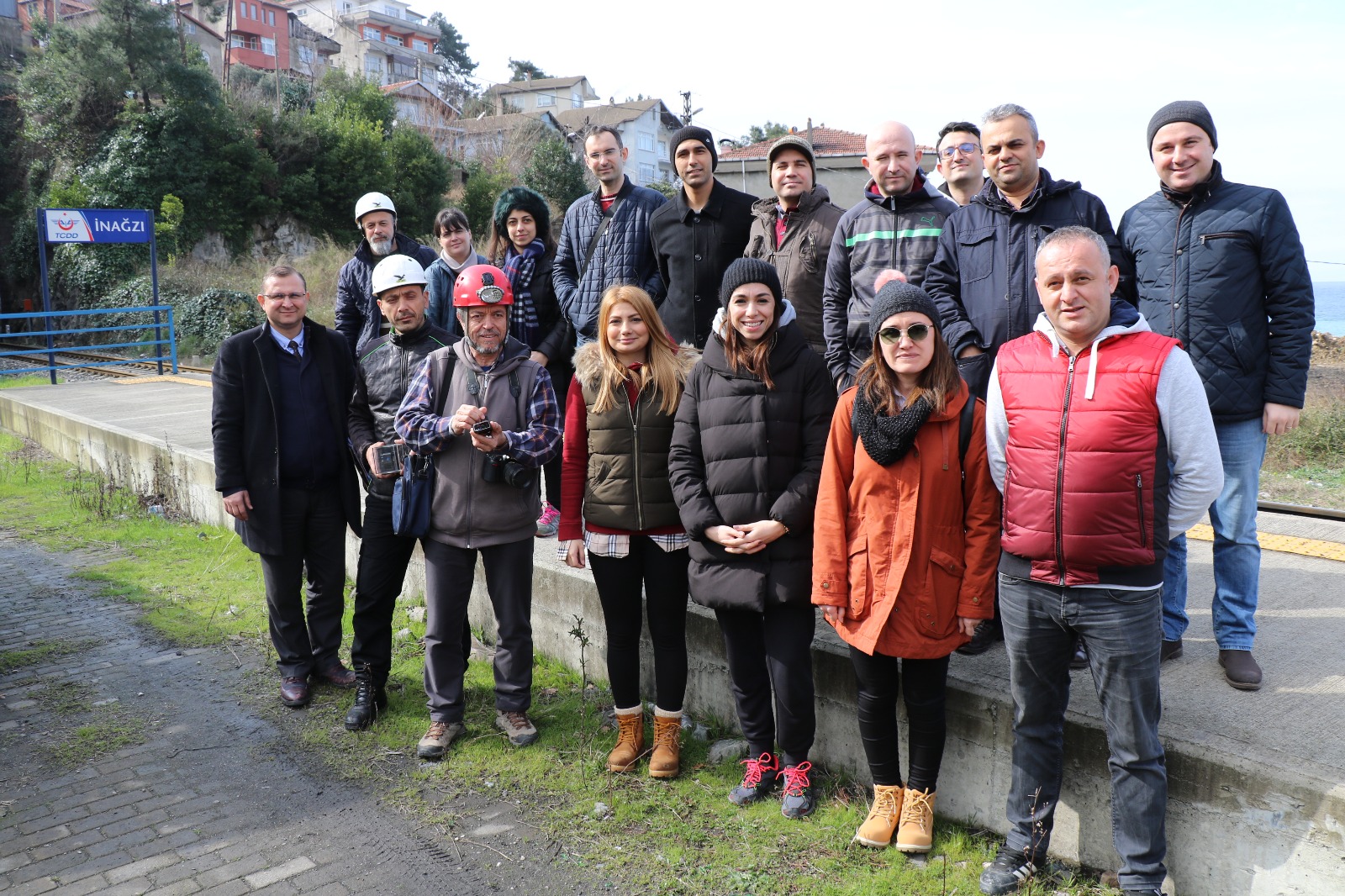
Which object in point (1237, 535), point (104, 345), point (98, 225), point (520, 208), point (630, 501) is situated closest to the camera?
point (1237, 535)

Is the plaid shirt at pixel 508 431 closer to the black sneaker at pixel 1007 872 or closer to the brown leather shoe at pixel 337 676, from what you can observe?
the brown leather shoe at pixel 337 676

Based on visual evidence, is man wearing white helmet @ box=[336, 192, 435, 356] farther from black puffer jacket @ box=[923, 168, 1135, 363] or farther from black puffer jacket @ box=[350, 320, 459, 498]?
black puffer jacket @ box=[923, 168, 1135, 363]

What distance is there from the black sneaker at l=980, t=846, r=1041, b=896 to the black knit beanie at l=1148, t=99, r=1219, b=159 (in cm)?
267

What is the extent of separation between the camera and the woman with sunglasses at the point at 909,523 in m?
3.33

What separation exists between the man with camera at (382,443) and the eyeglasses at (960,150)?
2788mm

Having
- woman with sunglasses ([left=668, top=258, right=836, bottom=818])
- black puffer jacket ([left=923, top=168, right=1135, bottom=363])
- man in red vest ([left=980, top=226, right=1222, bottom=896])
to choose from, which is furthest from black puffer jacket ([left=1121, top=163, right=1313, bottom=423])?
woman with sunglasses ([left=668, top=258, right=836, bottom=818])

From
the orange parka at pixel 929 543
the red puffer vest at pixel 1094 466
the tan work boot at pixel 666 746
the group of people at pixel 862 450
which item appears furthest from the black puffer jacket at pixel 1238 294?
the tan work boot at pixel 666 746

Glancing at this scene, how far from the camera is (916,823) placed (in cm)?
350

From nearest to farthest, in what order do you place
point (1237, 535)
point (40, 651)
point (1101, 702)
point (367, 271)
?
point (1101, 702), point (1237, 535), point (40, 651), point (367, 271)

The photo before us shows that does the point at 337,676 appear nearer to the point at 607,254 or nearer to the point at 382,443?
the point at 382,443

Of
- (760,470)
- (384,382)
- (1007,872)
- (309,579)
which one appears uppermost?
(384,382)

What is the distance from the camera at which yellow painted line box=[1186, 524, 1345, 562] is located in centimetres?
536

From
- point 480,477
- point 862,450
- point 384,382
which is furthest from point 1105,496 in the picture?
point 384,382

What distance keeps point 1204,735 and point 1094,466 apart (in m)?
1.03
